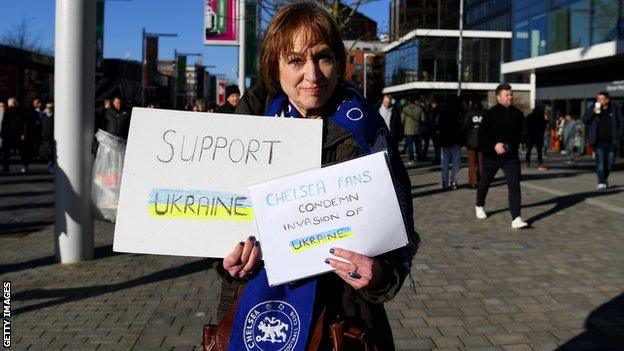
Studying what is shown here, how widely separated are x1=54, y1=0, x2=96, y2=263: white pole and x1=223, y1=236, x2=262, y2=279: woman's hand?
532 centimetres

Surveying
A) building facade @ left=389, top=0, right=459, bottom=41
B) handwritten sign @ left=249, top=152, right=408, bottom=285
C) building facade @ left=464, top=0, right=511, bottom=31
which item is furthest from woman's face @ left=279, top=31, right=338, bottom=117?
building facade @ left=464, top=0, right=511, bottom=31

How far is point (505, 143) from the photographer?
9297 millimetres

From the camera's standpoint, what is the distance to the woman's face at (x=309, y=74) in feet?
6.42

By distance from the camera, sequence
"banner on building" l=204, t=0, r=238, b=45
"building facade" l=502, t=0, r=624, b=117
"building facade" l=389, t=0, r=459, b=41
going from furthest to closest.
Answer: "building facade" l=389, t=0, r=459, b=41, "building facade" l=502, t=0, r=624, b=117, "banner on building" l=204, t=0, r=238, b=45

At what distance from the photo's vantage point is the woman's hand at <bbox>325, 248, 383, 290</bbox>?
1.81 meters

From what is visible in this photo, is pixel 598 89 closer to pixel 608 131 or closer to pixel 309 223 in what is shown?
pixel 608 131

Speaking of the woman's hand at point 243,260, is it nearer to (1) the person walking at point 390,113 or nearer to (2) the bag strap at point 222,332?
(2) the bag strap at point 222,332

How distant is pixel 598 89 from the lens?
95.4 ft

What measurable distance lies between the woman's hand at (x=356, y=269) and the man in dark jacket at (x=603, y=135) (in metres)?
13.6

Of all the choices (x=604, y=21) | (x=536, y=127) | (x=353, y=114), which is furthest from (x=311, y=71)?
(x=604, y=21)

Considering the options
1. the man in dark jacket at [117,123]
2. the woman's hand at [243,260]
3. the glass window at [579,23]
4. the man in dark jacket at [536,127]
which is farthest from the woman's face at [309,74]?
the glass window at [579,23]

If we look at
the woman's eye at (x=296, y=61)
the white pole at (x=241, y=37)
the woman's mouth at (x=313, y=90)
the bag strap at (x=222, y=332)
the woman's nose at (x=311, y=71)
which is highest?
the white pole at (x=241, y=37)

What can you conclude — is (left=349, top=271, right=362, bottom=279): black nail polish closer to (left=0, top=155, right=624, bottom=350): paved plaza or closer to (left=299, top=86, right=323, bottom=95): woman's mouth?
(left=299, top=86, right=323, bottom=95): woman's mouth

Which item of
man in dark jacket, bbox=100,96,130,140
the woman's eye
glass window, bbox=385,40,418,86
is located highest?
glass window, bbox=385,40,418,86
